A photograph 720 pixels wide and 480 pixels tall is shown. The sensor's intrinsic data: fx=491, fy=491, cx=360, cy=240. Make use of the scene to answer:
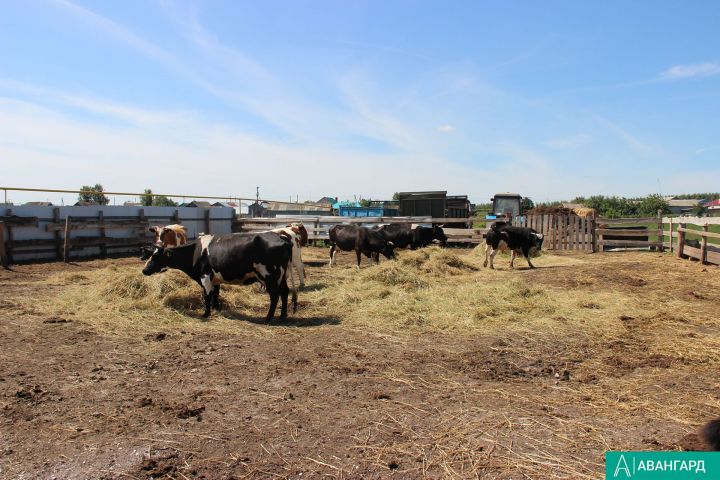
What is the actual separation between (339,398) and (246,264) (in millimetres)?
4262

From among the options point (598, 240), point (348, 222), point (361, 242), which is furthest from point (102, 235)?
point (598, 240)

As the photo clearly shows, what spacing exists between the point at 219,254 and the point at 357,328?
9.44ft

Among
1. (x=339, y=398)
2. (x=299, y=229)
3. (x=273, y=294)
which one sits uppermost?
(x=299, y=229)

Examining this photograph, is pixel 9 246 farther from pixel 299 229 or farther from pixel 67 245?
pixel 299 229

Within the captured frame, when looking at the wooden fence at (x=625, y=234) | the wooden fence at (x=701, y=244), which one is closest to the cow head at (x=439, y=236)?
the wooden fence at (x=625, y=234)

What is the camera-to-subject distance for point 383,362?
584 cm

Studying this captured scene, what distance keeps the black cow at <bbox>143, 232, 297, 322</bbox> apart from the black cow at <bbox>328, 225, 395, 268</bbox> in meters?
6.66

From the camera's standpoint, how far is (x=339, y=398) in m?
4.73

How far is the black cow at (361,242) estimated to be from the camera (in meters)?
15.3

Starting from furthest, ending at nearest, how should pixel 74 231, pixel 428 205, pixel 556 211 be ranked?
pixel 428 205, pixel 556 211, pixel 74 231

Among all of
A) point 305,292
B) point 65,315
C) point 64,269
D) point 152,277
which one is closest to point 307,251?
point 64,269

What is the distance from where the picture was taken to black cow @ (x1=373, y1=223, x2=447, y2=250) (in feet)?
57.6

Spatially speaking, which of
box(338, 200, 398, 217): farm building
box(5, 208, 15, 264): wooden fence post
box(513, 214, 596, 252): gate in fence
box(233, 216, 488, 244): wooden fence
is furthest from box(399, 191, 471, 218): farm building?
box(5, 208, 15, 264): wooden fence post

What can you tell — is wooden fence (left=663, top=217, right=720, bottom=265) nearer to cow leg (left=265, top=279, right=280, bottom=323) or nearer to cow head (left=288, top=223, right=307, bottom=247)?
cow head (left=288, top=223, right=307, bottom=247)
